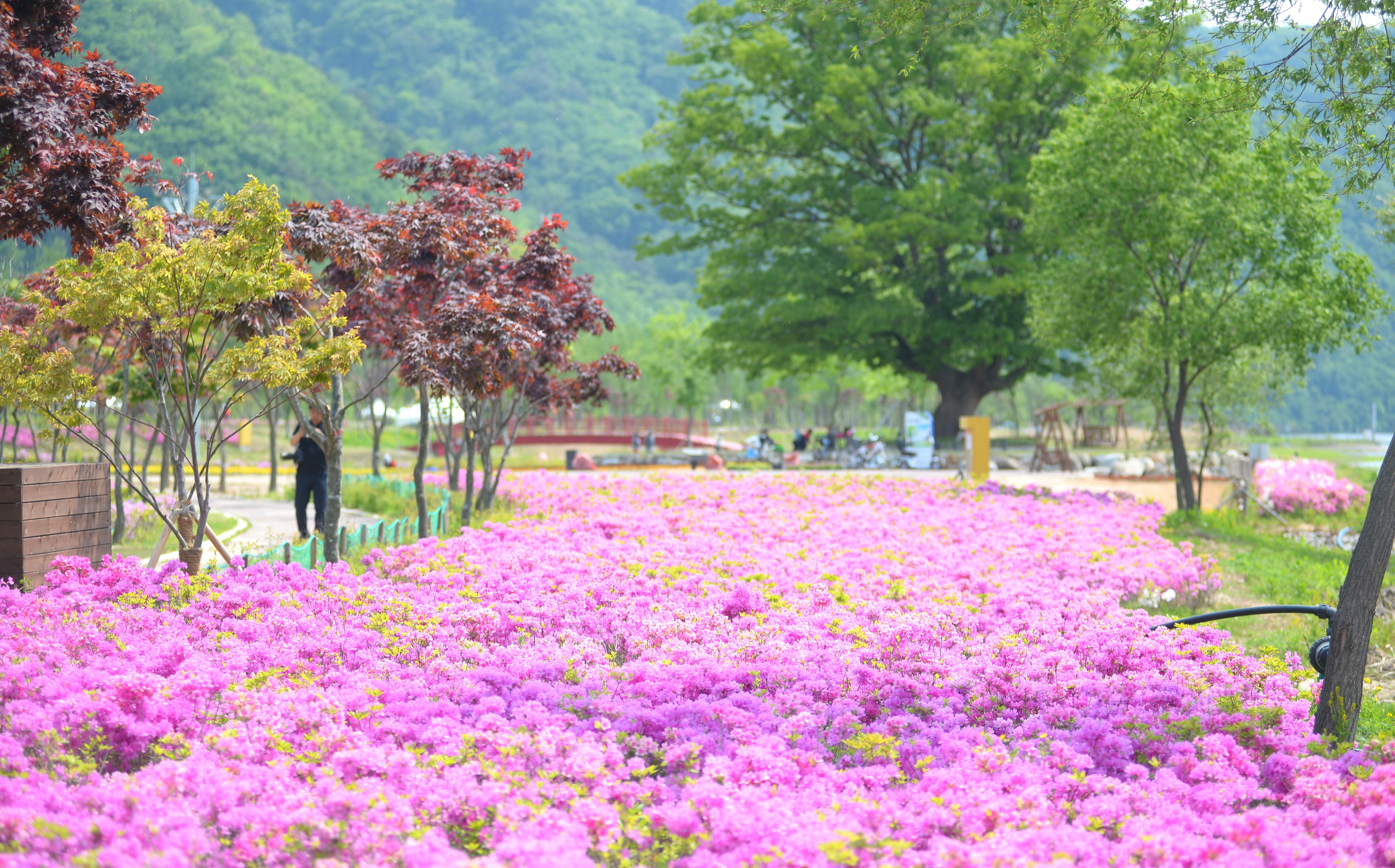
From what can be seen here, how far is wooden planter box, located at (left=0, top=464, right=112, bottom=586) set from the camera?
24.3ft

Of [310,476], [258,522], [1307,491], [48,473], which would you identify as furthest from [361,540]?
[1307,491]

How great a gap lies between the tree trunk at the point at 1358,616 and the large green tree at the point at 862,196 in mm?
22930

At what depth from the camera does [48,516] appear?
25.2 ft

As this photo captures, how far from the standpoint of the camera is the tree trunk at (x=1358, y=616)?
497 cm

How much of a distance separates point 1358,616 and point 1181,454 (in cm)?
1201

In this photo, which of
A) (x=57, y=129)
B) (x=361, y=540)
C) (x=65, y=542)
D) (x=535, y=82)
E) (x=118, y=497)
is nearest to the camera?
(x=57, y=129)

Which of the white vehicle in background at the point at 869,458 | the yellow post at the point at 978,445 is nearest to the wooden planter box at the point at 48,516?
the yellow post at the point at 978,445

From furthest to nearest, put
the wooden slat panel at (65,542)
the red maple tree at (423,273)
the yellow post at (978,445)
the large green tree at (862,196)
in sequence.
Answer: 1. the large green tree at (862,196)
2. the yellow post at (978,445)
3. the red maple tree at (423,273)
4. the wooden slat panel at (65,542)

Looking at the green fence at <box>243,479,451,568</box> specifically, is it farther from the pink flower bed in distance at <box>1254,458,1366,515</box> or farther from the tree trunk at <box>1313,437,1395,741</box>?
the pink flower bed in distance at <box>1254,458,1366,515</box>

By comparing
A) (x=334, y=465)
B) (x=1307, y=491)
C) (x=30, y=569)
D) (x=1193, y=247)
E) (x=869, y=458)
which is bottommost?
(x=1307, y=491)

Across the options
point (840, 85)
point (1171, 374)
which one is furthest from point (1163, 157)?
point (840, 85)

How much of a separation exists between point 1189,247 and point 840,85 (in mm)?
14036

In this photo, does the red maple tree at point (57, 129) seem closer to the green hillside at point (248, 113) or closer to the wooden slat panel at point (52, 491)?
the wooden slat panel at point (52, 491)

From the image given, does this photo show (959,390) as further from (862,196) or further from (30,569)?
(30,569)
